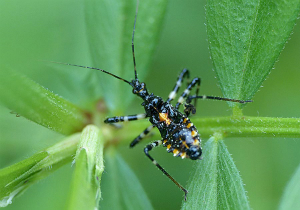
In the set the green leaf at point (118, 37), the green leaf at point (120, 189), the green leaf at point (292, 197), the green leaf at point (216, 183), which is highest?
the green leaf at point (118, 37)

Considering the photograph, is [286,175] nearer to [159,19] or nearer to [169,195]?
[169,195]

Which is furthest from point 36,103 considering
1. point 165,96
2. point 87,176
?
point 165,96

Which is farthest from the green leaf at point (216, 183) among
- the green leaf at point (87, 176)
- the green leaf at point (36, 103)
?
the green leaf at point (36, 103)

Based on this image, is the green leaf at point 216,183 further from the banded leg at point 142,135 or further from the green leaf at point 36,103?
the green leaf at point 36,103

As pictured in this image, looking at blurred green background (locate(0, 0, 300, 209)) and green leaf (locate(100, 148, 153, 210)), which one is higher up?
blurred green background (locate(0, 0, 300, 209))

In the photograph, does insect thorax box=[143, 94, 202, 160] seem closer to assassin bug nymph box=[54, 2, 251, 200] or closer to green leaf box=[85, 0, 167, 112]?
assassin bug nymph box=[54, 2, 251, 200]

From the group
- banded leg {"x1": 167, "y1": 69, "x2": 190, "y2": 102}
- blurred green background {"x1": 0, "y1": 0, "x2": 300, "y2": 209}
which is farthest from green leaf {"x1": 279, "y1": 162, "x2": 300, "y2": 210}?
banded leg {"x1": 167, "y1": 69, "x2": 190, "y2": 102}
